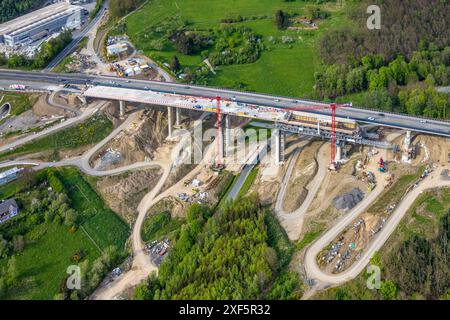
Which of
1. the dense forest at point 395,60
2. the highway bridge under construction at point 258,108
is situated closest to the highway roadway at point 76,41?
the highway bridge under construction at point 258,108

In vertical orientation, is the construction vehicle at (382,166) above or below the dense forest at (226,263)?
above

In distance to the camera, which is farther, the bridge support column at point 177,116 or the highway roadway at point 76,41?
the highway roadway at point 76,41

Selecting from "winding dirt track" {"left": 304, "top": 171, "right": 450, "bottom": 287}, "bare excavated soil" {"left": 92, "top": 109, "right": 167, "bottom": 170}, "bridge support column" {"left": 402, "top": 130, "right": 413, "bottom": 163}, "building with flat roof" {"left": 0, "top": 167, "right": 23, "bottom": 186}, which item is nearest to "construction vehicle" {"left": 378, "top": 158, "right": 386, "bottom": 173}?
"bridge support column" {"left": 402, "top": 130, "right": 413, "bottom": 163}

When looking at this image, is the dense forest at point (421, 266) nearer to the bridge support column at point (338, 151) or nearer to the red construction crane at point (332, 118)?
the bridge support column at point (338, 151)

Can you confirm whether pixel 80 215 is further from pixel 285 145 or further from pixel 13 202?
pixel 285 145

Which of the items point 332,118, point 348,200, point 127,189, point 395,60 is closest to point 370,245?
point 348,200

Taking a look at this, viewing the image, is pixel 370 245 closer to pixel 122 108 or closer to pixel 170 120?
pixel 170 120

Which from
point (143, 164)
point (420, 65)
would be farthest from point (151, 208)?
point (420, 65)
